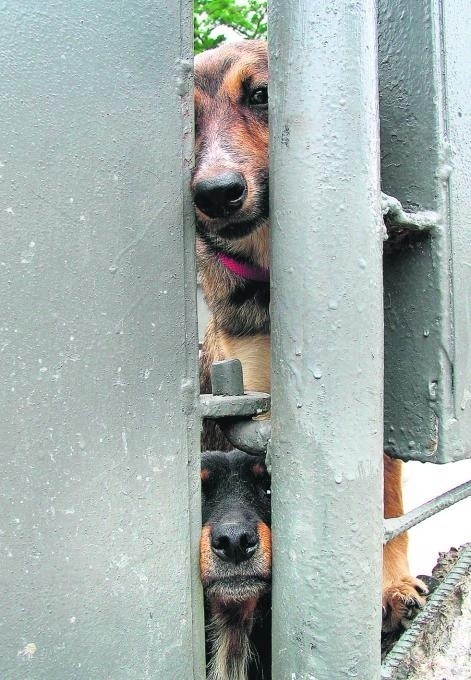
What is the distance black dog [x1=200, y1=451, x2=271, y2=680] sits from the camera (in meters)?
1.97

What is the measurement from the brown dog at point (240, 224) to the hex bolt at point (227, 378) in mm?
550

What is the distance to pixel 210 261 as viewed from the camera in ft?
11.6

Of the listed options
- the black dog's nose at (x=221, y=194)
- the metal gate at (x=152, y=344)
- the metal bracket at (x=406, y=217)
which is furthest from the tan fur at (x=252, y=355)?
the metal gate at (x=152, y=344)

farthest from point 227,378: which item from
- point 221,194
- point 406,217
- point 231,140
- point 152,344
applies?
point 231,140

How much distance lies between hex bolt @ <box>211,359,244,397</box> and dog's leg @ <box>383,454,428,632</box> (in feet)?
3.74

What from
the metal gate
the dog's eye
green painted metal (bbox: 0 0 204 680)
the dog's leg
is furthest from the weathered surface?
the dog's eye

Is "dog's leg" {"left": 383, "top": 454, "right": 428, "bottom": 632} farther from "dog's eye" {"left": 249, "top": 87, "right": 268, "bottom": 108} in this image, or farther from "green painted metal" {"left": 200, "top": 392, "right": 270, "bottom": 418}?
"dog's eye" {"left": 249, "top": 87, "right": 268, "bottom": 108}

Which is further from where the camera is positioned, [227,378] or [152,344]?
[227,378]

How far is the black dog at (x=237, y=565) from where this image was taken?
1967 mm

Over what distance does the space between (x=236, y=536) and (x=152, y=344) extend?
32.5 inches

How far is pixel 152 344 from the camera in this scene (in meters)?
1.40

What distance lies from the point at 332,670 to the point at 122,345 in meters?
0.79

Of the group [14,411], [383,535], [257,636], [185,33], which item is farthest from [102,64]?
[257,636]

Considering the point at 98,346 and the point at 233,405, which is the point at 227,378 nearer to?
the point at 233,405
